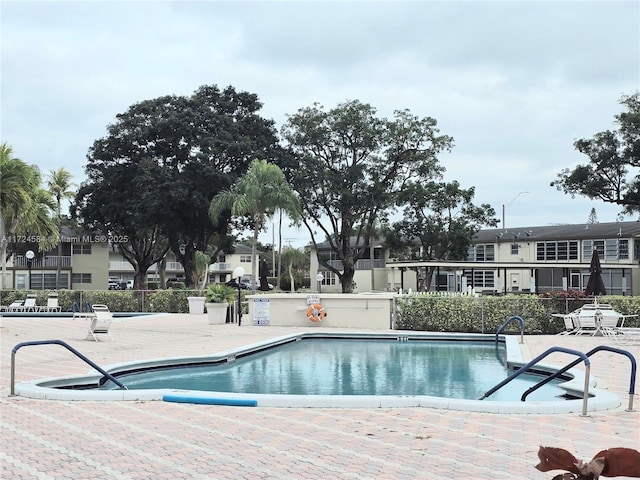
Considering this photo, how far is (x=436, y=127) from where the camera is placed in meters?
45.7

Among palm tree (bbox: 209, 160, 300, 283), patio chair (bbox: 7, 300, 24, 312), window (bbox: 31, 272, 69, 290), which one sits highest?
palm tree (bbox: 209, 160, 300, 283)

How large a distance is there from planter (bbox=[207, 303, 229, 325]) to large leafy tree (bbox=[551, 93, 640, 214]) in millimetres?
22697

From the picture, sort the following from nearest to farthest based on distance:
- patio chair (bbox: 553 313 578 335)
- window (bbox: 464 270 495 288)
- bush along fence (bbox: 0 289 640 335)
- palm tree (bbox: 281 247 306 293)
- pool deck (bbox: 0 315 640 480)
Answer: pool deck (bbox: 0 315 640 480)
patio chair (bbox: 553 313 578 335)
bush along fence (bbox: 0 289 640 335)
window (bbox: 464 270 495 288)
palm tree (bbox: 281 247 306 293)

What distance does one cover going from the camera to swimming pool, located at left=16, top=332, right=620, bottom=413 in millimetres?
8359

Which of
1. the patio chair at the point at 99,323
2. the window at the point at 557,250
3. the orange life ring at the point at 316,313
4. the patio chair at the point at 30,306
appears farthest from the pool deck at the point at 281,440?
the window at the point at 557,250

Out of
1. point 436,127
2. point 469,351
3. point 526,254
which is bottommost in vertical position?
point 469,351

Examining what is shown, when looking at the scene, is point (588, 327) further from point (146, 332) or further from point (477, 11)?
point (146, 332)

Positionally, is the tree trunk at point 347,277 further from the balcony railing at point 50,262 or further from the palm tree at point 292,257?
the balcony railing at point 50,262

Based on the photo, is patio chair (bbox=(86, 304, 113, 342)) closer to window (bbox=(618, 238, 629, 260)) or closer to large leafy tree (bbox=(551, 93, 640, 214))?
large leafy tree (bbox=(551, 93, 640, 214))

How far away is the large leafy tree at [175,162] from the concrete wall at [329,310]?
1816 centimetres

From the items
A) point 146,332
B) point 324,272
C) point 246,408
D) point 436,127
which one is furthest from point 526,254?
point 246,408

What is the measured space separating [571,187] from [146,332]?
26.6 meters

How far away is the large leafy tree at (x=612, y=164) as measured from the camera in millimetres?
35719

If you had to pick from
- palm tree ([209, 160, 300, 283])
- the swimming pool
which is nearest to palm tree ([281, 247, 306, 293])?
palm tree ([209, 160, 300, 283])
